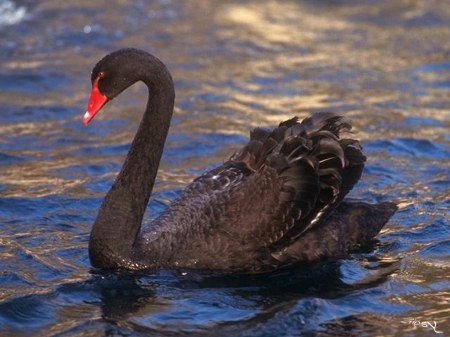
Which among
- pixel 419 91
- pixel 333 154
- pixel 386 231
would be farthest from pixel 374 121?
pixel 333 154

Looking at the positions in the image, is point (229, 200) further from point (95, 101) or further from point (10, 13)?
point (10, 13)

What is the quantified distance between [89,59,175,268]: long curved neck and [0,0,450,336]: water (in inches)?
7.6

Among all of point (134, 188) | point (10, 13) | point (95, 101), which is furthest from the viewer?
point (10, 13)

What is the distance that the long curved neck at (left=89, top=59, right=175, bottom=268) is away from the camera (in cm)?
698

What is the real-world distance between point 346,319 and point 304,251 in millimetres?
1003

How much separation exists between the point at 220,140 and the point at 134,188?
353cm

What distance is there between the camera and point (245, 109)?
39.1 feet

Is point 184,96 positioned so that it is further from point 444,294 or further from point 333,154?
point 444,294

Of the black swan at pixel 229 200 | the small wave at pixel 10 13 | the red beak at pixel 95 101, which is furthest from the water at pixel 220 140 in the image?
the red beak at pixel 95 101

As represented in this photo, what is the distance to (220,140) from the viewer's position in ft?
35.0

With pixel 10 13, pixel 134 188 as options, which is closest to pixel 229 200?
pixel 134 188

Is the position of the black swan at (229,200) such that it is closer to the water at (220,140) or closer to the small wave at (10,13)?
the water at (220,140)

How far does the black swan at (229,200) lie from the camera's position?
6988mm

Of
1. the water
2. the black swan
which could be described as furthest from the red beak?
the water
